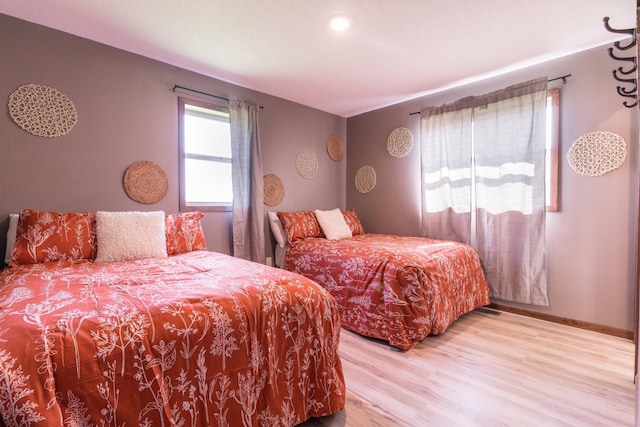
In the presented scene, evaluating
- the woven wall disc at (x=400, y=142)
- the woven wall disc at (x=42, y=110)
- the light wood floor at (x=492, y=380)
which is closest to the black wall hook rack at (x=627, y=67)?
the light wood floor at (x=492, y=380)

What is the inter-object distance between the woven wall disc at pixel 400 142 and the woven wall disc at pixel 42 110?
3.19 m

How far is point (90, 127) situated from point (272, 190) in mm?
1734

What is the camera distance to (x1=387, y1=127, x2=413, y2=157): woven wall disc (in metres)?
3.60

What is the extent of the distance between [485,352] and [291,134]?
2.95 metres

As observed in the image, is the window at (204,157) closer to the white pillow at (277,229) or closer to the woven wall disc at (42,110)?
the white pillow at (277,229)

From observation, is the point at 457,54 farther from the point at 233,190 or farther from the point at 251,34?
the point at 233,190

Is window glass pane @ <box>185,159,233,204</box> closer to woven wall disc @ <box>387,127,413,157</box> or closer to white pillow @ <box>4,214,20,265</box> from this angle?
white pillow @ <box>4,214,20,265</box>

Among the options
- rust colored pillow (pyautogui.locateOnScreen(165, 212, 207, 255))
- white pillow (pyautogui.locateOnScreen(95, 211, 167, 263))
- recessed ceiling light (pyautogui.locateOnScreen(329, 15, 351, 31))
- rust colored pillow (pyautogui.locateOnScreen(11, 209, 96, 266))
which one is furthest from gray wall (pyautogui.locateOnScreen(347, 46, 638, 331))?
rust colored pillow (pyautogui.locateOnScreen(11, 209, 96, 266))

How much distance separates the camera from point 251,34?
7.14 ft

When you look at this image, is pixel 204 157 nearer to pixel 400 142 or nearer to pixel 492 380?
pixel 400 142

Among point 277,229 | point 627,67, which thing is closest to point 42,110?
point 277,229

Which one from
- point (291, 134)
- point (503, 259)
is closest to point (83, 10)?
point (291, 134)

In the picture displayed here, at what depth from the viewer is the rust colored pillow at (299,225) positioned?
10.4 ft

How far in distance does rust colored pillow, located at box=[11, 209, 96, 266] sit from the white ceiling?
137 centimetres
